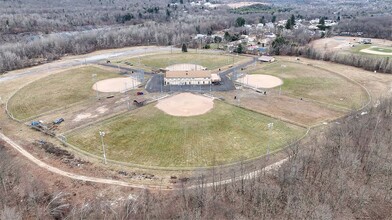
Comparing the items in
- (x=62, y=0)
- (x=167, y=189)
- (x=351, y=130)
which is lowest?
(x=167, y=189)

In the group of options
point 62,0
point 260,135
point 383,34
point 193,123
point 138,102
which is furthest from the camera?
point 62,0

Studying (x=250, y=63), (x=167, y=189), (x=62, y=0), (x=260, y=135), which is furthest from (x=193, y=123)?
(x=62, y=0)

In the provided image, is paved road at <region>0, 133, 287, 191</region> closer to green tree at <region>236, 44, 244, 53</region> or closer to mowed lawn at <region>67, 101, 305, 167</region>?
mowed lawn at <region>67, 101, 305, 167</region>

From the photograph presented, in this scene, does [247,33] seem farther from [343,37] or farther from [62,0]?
[62,0]

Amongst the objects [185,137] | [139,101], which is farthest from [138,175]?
[139,101]

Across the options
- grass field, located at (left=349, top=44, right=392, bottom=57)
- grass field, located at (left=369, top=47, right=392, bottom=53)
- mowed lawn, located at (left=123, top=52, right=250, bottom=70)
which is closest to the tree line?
mowed lawn, located at (left=123, top=52, right=250, bottom=70)

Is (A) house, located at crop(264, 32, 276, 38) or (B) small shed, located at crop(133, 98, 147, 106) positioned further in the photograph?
(A) house, located at crop(264, 32, 276, 38)

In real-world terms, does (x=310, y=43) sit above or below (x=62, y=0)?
below
